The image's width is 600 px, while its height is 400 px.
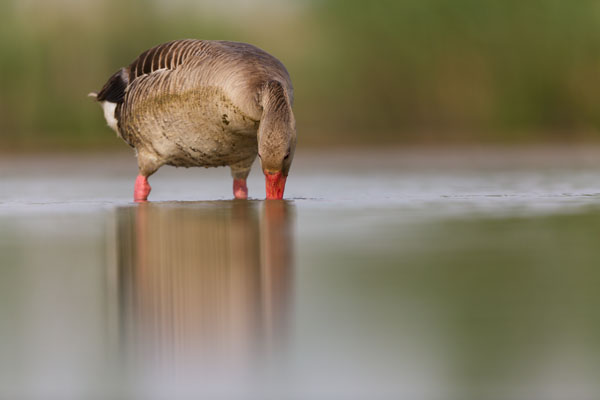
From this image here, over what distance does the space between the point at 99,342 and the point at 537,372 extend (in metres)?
1.06

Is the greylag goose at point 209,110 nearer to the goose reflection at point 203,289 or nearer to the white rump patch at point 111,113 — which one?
the white rump patch at point 111,113

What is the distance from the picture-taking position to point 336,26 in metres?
→ 15.4

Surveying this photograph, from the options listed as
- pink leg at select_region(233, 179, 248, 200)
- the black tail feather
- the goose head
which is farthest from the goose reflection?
the black tail feather

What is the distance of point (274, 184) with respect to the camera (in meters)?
6.28

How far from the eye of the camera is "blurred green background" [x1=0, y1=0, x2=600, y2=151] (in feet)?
47.2

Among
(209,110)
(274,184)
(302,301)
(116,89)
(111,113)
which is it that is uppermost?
(116,89)

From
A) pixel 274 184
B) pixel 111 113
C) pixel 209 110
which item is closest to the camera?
pixel 274 184

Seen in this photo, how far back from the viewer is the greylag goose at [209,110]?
613cm

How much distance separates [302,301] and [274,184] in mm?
3463

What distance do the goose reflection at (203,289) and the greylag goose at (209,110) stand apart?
3.04 feet

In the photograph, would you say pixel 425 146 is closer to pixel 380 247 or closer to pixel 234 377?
pixel 380 247

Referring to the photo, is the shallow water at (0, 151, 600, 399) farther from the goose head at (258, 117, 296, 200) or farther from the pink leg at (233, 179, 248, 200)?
the pink leg at (233, 179, 248, 200)

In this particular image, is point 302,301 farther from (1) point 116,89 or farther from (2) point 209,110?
(1) point 116,89

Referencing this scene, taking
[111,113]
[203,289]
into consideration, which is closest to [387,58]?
[111,113]
